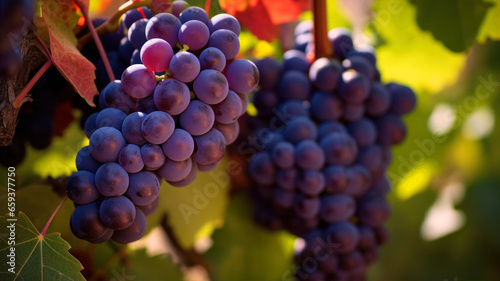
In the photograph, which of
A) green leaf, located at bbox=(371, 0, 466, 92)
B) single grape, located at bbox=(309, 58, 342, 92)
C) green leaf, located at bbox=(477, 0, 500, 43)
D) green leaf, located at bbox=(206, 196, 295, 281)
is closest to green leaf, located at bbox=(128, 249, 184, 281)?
green leaf, located at bbox=(206, 196, 295, 281)

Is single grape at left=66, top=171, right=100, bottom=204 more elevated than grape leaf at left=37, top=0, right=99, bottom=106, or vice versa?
grape leaf at left=37, top=0, right=99, bottom=106

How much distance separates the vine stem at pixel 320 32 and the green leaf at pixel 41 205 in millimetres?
457

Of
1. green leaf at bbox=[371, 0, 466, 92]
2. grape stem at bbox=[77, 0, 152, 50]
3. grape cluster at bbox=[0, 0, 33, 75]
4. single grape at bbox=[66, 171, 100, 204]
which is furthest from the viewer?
green leaf at bbox=[371, 0, 466, 92]

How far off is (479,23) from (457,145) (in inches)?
21.4

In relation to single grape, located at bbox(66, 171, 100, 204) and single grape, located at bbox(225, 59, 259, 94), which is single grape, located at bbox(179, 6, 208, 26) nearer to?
single grape, located at bbox(225, 59, 259, 94)

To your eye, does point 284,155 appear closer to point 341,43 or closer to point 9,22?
point 341,43

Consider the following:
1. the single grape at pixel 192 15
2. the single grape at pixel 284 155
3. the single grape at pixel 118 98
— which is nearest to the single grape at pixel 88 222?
the single grape at pixel 118 98

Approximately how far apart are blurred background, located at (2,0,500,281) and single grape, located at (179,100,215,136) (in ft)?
0.60

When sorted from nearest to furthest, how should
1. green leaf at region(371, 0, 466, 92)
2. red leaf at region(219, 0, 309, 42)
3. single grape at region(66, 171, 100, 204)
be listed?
1. single grape at region(66, 171, 100, 204)
2. red leaf at region(219, 0, 309, 42)
3. green leaf at region(371, 0, 466, 92)

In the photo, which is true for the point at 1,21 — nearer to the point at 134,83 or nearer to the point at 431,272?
the point at 134,83

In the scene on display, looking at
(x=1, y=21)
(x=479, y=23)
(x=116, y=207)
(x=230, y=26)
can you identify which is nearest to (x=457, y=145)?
(x=479, y=23)

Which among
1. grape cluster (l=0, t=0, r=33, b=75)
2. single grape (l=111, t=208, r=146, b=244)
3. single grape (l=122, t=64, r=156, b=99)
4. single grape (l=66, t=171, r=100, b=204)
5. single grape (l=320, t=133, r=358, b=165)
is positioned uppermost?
grape cluster (l=0, t=0, r=33, b=75)

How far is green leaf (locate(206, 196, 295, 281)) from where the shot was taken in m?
0.84

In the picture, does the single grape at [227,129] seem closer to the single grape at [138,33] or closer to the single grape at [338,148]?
the single grape at [138,33]
